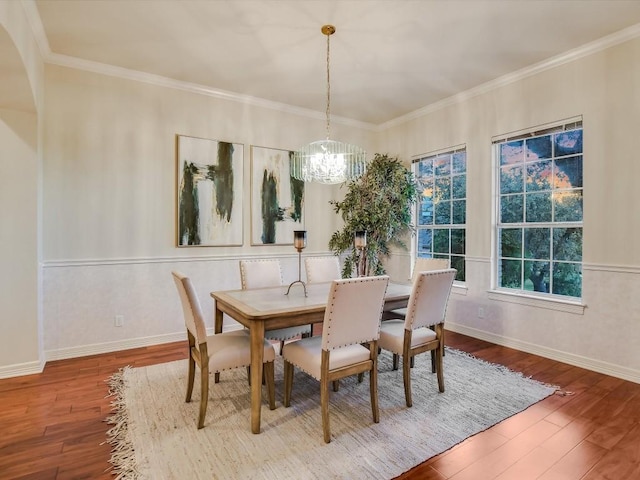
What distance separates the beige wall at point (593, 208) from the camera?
296cm

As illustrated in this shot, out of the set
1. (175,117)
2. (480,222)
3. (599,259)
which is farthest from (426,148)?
(175,117)

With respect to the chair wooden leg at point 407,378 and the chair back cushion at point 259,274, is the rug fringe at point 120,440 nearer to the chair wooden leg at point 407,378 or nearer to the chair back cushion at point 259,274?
the chair back cushion at point 259,274

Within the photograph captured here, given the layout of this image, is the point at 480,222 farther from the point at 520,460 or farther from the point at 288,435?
the point at 288,435

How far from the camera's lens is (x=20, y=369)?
9.91ft

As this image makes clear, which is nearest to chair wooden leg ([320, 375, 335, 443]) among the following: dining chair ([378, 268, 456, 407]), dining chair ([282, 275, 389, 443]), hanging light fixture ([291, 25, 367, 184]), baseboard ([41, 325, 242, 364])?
dining chair ([282, 275, 389, 443])

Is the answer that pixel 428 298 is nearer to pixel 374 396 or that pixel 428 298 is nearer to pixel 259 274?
pixel 374 396

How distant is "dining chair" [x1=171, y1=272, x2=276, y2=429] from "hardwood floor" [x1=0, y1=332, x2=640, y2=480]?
1.81ft

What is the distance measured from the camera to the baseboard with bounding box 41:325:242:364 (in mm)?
3412

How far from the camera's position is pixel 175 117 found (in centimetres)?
396

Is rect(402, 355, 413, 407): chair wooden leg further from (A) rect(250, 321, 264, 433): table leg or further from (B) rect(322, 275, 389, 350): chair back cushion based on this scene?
(A) rect(250, 321, 264, 433): table leg

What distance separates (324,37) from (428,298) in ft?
7.81

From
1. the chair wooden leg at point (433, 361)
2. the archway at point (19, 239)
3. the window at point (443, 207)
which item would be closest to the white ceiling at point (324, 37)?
the archway at point (19, 239)

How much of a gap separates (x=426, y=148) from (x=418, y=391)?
3.28m

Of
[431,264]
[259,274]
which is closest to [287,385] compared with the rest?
[259,274]
